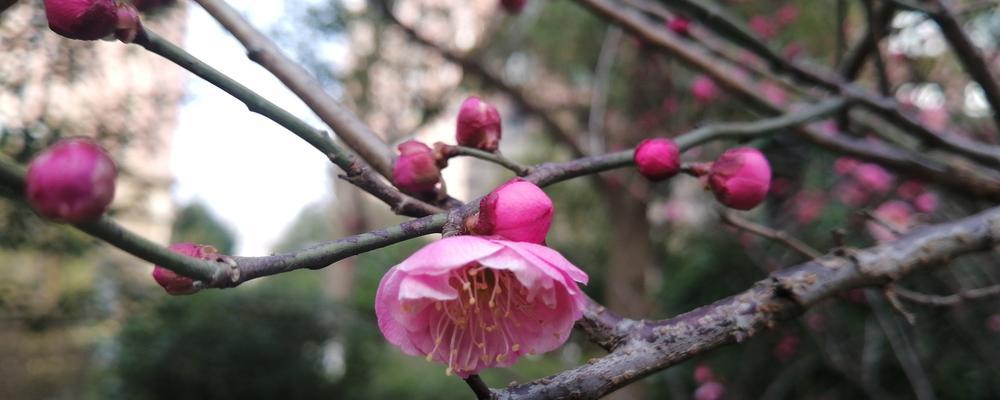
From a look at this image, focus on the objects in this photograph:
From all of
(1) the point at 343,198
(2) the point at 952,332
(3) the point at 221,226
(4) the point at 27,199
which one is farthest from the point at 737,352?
(3) the point at 221,226

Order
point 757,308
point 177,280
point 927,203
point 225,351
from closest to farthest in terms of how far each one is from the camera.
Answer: point 177,280 → point 757,308 → point 927,203 → point 225,351

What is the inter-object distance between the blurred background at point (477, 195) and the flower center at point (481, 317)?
444mm

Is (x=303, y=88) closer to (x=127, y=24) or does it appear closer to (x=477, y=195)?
(x=127, y=24)

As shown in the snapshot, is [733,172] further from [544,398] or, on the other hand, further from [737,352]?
[737,352]

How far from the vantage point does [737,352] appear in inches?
155

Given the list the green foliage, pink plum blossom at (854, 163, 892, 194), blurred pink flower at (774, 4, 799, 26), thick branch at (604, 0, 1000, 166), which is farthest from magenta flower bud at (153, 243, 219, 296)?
blurred pink flower at (774, 4, 799, 26)

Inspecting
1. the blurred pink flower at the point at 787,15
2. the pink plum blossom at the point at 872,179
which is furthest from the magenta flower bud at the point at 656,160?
the blurred pink flower at the point at 787,15

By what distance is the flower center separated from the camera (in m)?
0.70

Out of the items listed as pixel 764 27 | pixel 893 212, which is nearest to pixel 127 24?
pixel 893 212

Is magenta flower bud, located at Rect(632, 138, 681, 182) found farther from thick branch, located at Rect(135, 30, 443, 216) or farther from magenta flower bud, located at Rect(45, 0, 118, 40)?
magenta flower bud, located at Rect(45, 0, 118, 40)

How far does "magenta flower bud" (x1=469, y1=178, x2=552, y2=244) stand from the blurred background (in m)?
0.47

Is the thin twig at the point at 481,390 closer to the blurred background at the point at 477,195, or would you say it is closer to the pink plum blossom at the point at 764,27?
the blurred background at the point at 477,195

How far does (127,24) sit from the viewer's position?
653mm

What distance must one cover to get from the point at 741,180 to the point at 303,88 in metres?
0.56
